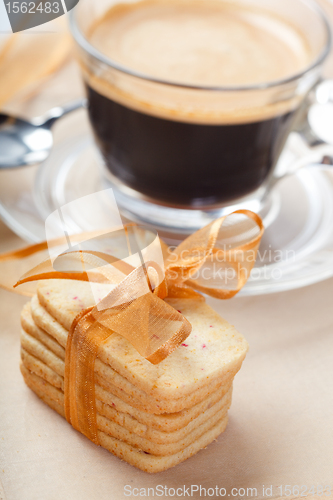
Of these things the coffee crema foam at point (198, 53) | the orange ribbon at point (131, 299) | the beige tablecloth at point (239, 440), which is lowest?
the beige tablecloth at point (239, 440)

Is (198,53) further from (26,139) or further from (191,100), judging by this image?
(26,139)

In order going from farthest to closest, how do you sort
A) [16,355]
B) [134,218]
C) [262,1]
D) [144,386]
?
[262,1]
[134,218]
[16,355]
[144,386]

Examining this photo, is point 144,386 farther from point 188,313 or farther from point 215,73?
point 215,73

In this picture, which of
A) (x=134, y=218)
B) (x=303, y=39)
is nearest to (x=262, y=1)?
(x=303, y=39)

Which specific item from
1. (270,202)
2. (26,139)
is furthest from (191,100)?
(26,139)

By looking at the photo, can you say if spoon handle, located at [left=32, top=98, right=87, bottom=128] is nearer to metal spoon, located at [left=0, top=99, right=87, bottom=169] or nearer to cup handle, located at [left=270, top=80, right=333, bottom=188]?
metal spoon, located at [left=0, top=99, right=87, bottom=169]

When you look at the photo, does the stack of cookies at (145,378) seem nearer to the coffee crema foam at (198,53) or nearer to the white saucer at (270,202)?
the white saucer at (270,202)

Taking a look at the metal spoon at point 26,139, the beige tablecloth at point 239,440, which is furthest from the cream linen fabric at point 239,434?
the metal spoon at point 26,139
